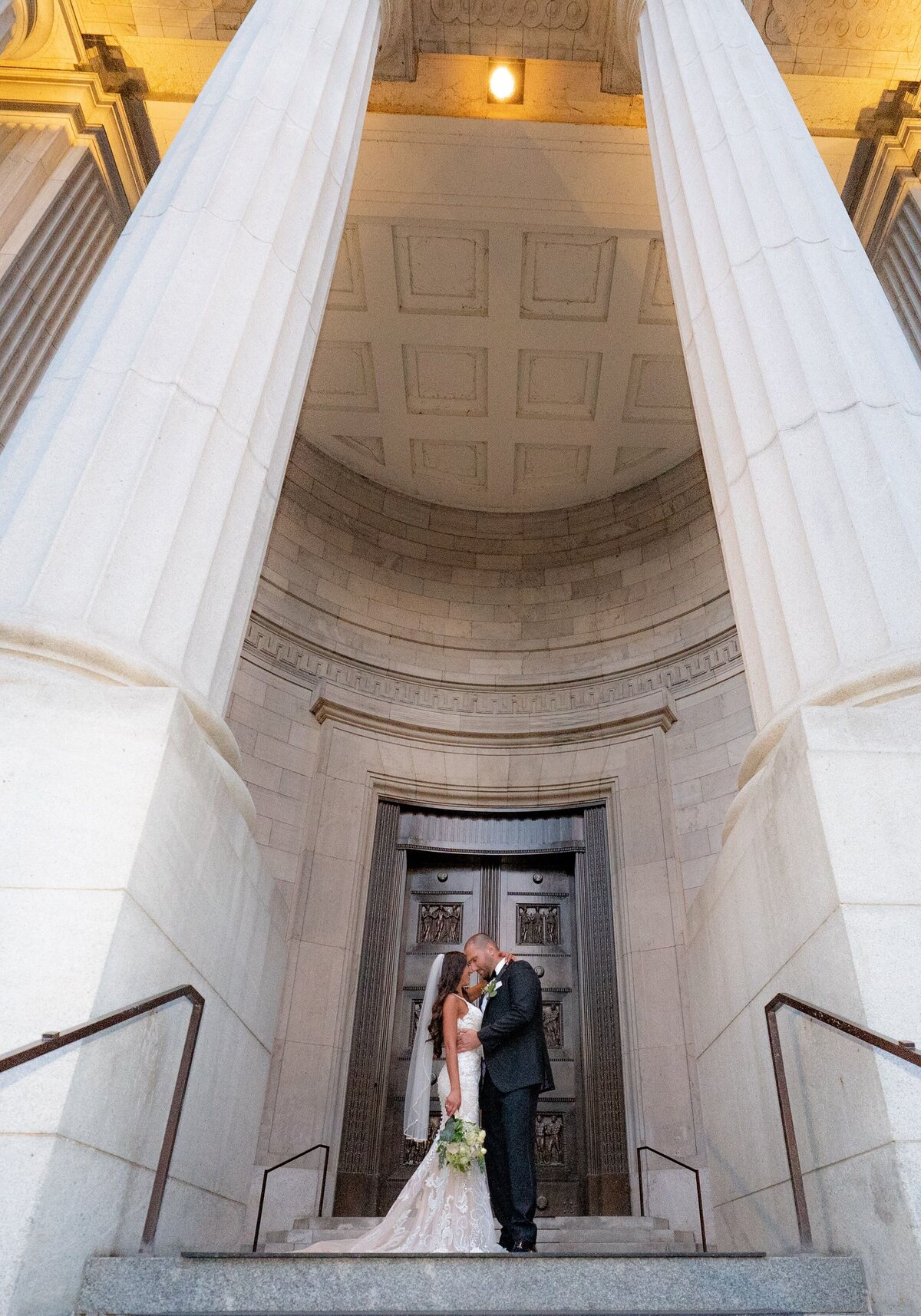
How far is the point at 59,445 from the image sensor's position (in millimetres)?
4480

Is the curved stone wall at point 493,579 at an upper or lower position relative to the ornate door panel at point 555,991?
upper

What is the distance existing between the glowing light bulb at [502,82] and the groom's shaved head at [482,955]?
9.17 m

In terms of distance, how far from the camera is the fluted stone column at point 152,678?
3066mm

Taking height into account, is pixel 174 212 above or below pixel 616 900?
above

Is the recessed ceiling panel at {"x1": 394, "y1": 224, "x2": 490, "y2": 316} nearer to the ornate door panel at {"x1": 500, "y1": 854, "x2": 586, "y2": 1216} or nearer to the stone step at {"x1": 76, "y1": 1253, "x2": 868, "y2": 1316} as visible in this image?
the ornate door panel at {"x1": 500, "y1": 854, "x2": 586, "y2": 1216}

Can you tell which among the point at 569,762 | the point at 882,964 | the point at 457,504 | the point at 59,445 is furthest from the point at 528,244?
the point at 882,964

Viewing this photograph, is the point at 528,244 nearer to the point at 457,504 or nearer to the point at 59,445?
the point at 457,504

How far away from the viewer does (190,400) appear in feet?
16.0

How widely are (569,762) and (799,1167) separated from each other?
884 centimetres

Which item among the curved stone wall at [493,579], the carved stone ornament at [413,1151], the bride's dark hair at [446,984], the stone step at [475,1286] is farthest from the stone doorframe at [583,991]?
the stone step at [475,1286]

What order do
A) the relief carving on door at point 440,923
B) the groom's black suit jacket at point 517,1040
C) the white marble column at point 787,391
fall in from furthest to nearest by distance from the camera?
the relief carving on door at point 440,923, the groom's black suit jacket at point 517,1040, the white marble column at point 787,391

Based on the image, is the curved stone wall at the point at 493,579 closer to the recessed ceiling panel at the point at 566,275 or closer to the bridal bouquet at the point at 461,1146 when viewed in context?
the recessed ceiling panel at the point at 566,275

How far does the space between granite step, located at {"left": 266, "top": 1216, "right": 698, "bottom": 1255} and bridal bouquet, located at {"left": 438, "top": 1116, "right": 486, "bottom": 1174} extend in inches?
87.8

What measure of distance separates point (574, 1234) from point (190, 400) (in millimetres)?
6851
